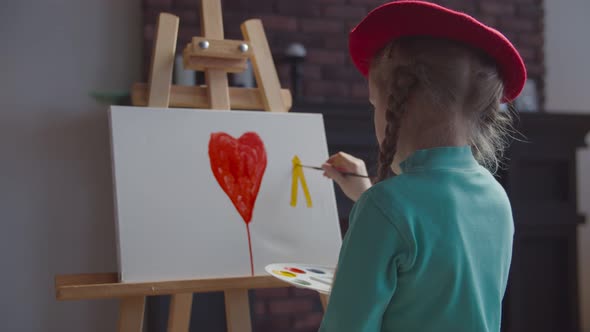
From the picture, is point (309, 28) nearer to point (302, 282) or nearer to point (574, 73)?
point (574, 73)

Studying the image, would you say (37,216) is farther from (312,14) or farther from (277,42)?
(312,14)

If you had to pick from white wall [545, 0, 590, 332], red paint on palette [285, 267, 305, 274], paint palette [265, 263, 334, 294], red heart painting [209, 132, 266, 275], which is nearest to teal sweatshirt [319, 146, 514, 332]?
paint palette [265, 263, 334, 294]

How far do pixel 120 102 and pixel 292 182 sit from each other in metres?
1.12

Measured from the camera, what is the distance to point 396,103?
917mm

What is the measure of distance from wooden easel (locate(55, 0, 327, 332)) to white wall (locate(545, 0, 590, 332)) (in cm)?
204

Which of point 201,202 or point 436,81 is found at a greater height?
point 436,81

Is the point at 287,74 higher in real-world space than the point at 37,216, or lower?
higher

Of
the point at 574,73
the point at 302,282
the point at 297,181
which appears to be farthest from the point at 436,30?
the point at 574,73

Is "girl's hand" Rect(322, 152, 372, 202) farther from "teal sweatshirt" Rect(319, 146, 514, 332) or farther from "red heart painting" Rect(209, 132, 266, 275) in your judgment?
"teal sweatshirt" Rect(319, 146, 514, 332)

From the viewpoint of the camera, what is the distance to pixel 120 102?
95.5 inches

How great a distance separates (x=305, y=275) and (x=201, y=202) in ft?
0.97

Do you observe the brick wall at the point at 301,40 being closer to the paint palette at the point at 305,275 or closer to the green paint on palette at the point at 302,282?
the paint palette at the point at 305,275

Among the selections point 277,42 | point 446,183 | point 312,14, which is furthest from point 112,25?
point 446,183

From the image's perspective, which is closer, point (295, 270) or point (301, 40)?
point (295, 270)
